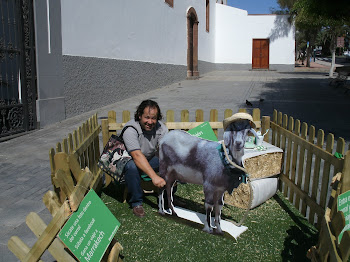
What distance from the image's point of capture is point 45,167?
527 centimetres

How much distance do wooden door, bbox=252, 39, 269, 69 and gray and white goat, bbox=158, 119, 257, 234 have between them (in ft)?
94.6

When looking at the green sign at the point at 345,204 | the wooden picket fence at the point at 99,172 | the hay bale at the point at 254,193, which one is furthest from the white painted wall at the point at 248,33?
the green sign at the point at 345,204

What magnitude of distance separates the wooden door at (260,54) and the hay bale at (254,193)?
91.5ft

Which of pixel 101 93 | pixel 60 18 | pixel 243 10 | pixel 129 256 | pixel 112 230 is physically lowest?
pixel 129 256

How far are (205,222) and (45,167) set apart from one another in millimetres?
3004

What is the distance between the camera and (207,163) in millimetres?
3158

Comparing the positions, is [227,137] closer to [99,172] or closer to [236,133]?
[236,133]

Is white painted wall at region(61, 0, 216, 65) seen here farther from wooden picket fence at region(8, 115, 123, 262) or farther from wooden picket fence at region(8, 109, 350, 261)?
wooden picket fence at region(8, 115, 123, 262)

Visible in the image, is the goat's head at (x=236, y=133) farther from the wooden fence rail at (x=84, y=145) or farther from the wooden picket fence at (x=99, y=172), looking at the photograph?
the wooden fence rail at (x=84, y=145)

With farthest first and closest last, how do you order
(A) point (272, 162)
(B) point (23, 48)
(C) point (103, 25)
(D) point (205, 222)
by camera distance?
1. (C) point (103, 25)
2. (B) point (23, 48)
3. (A) point (272, 162)
4. (D) point (205, 222)

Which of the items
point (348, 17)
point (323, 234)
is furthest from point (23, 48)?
point (348, 17)

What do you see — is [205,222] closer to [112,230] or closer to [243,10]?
[112,230]

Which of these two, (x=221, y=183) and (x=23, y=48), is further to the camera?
(x=23, y=48)

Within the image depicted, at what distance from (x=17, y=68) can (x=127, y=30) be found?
5.66 metres
